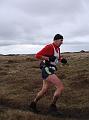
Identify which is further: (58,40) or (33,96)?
(33,96)

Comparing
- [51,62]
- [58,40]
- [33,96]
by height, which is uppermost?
[58,40]

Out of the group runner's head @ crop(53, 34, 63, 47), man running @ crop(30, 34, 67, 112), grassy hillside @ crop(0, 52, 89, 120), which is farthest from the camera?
runner's head @ crop(53, 34, 63, 47)

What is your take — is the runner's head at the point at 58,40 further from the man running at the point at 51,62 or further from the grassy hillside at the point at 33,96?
the grassy hillside at the point at 33,96

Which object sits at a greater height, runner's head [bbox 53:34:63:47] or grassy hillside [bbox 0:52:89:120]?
runner's head [bbox 53:34:63:47]

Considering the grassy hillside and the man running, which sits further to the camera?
the grassy hillside

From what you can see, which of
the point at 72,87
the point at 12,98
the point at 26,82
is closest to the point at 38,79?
the point at 26,82

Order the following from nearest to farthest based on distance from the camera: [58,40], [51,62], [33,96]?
[51,62], [58,40], [33,96]

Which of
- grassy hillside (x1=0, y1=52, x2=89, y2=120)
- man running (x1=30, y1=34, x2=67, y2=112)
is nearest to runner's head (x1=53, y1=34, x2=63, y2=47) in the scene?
man running (x1=30, y1=34, x2=67, y2=112)

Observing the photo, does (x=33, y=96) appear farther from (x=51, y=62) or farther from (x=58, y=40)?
(x=58, y=40)

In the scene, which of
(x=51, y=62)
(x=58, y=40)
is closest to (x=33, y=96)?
(x=51, y=62)

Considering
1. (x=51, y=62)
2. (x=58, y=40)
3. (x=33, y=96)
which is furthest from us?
(x=33, y=96)

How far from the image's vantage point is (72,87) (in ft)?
63.2

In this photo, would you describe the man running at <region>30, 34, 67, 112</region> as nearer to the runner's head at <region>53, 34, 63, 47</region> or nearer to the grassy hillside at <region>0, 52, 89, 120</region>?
the runner's head at <region>53, 34, 63, 47</region>

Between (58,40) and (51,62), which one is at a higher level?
(58,40)
